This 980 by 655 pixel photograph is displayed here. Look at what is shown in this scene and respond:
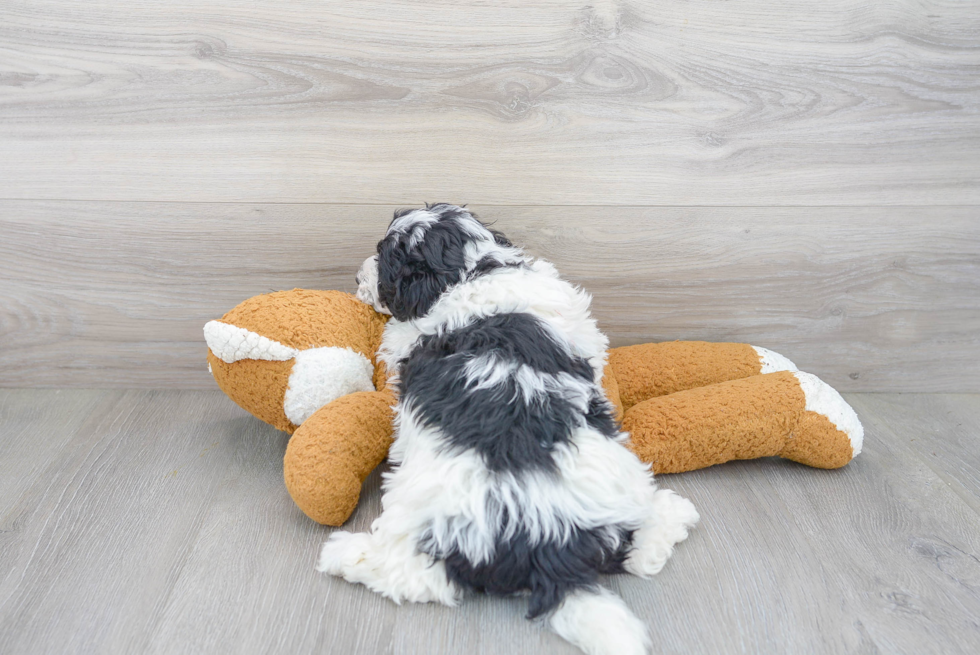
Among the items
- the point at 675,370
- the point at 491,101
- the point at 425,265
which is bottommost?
the point at 675,370

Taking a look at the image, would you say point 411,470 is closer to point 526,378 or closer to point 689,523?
point 526,378

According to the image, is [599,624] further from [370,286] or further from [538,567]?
[370,286]

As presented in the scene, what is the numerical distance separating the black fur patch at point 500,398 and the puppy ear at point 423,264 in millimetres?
78

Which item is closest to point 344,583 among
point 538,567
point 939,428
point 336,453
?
point 336,453

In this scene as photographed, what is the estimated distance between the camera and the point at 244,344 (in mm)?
1240

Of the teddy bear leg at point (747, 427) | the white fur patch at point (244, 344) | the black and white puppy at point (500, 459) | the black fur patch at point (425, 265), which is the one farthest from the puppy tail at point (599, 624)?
the white fur patch at point (244, 344)

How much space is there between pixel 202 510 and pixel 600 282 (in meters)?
0.97

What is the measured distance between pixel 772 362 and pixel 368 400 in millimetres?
879

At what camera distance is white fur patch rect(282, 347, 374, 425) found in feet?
4.07

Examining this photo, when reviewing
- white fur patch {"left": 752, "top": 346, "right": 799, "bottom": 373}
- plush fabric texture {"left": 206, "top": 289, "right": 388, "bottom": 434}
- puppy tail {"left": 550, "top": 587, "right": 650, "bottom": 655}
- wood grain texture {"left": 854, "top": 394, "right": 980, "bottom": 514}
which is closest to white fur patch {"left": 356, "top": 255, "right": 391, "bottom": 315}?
plush fabric texture {"left": 206, "top": 289, "right": 388, "bottom": 434}

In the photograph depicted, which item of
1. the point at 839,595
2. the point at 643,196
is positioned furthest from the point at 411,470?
the point at 643,196

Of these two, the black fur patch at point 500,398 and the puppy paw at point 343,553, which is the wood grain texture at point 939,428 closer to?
the black fur patch at point 500,398

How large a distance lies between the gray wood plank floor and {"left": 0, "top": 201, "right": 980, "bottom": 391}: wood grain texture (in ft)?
0.69

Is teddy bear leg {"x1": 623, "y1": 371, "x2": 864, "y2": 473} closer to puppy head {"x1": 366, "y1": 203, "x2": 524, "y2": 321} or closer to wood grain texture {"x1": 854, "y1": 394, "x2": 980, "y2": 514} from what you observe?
wood grain texture {"x1": 854, "y1": 394, "x2": 980, "y2": 514}
